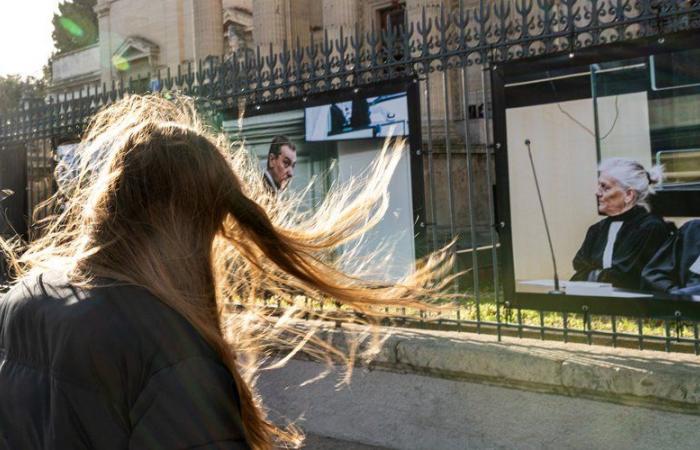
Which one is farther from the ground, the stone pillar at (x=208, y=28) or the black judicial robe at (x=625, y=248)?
the stone pillar at (x=208, y=28)

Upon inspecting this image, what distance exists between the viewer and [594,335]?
455 cm

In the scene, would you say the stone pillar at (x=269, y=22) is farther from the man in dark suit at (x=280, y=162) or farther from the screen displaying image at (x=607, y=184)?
the screen displaying image at (x=607, y=184)

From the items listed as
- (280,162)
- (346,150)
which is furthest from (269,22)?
(346,150)

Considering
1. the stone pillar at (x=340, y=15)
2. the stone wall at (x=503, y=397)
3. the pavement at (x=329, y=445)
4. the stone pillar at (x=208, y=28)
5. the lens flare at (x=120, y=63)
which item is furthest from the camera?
the lens flare at (x=120, y=63)

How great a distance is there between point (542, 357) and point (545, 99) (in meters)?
1.67

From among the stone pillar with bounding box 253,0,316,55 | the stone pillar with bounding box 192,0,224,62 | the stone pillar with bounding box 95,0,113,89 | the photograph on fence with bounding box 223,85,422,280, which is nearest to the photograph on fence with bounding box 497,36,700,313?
the photograph on fence with bounding box 223,85,422,280

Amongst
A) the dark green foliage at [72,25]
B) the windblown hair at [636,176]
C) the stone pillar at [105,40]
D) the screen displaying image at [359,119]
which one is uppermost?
the dark green foliage at [72,25]

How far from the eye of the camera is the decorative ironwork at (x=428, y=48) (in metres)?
4.43

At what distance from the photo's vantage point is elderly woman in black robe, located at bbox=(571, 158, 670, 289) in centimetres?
431

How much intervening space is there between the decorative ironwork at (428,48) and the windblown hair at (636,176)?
0.78 meters

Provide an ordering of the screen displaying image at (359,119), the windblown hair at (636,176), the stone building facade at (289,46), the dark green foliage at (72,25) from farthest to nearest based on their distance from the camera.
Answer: the dark green foliage at (72,25) < the stone building facade at (289,46) < the screen displaying image at (359,119) < the windblown hair at (636,176)

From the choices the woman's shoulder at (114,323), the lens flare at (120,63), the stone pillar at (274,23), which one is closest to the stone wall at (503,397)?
the woman's shoulder at (114,323)

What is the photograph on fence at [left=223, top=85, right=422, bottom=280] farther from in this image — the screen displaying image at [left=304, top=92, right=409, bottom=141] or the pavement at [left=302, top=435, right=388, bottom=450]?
the pavement at [left=302, top=435, right=388, bottom=450]

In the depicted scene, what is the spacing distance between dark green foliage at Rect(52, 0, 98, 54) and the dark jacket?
59.9 metres
